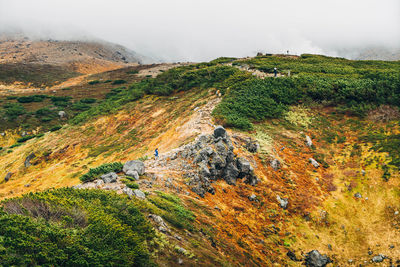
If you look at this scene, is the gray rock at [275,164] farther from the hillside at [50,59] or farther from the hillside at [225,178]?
the hillside at [50,59]

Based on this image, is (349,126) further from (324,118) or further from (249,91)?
(249,91)

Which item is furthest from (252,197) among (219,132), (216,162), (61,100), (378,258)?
(61,100)

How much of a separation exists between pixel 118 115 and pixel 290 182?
23.0 m

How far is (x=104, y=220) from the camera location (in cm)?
633

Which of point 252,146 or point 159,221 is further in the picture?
point 252,146

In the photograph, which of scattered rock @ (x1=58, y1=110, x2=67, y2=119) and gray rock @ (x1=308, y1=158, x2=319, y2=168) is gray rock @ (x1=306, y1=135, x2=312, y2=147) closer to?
gray rock @ (x1=308, y1=158, x2=319, y2=168)

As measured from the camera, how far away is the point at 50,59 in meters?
93.8

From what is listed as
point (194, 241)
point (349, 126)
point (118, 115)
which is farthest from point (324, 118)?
point (118, 115)

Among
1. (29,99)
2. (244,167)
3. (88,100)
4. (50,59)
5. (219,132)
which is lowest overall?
(29,99)

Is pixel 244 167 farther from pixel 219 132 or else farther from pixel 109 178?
pixel 109 178

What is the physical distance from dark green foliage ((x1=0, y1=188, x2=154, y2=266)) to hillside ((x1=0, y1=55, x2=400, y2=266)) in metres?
0.03

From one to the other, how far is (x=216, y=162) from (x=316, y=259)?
703 cm

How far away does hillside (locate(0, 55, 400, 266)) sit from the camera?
6398 millimetres

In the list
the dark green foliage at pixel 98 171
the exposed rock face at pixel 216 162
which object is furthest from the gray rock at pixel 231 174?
the dark green foliage at pixel 98 171
